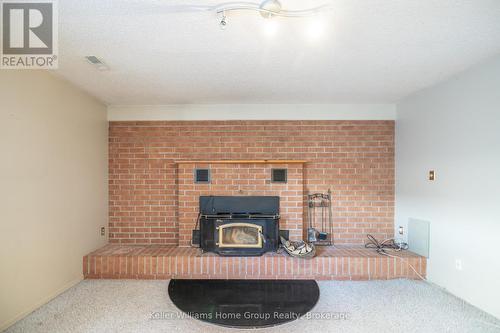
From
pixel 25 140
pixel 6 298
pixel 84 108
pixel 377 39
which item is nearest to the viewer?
pixel 377 39

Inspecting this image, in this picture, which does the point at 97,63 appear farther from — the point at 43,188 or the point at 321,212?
the point at 321,212

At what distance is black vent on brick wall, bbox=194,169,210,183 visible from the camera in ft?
11.1

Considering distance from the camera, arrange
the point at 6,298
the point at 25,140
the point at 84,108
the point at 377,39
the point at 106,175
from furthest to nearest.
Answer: the point at 106,175 < the point at 84,108 < the point at 25,140 < the point at 6,298 < the point at 377,39

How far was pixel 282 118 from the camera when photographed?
3516 millimetres

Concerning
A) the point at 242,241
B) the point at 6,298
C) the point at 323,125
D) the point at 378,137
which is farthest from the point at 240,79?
the point at 6,298

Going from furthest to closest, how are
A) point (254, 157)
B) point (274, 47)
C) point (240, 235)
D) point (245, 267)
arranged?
point (254, 157) → point (240, 235) → point (245, 267) → point (274, 47)

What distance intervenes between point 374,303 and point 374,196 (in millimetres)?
1551

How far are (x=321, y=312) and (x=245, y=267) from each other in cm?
105

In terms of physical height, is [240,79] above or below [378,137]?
above

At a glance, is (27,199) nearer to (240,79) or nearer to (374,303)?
(240,79)

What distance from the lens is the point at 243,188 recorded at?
340 cm

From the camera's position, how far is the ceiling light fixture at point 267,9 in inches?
55.4

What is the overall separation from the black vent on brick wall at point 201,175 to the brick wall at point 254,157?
0.24 m

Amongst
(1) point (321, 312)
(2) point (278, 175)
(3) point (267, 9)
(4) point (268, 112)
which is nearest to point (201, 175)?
(2) point (278, 175)
